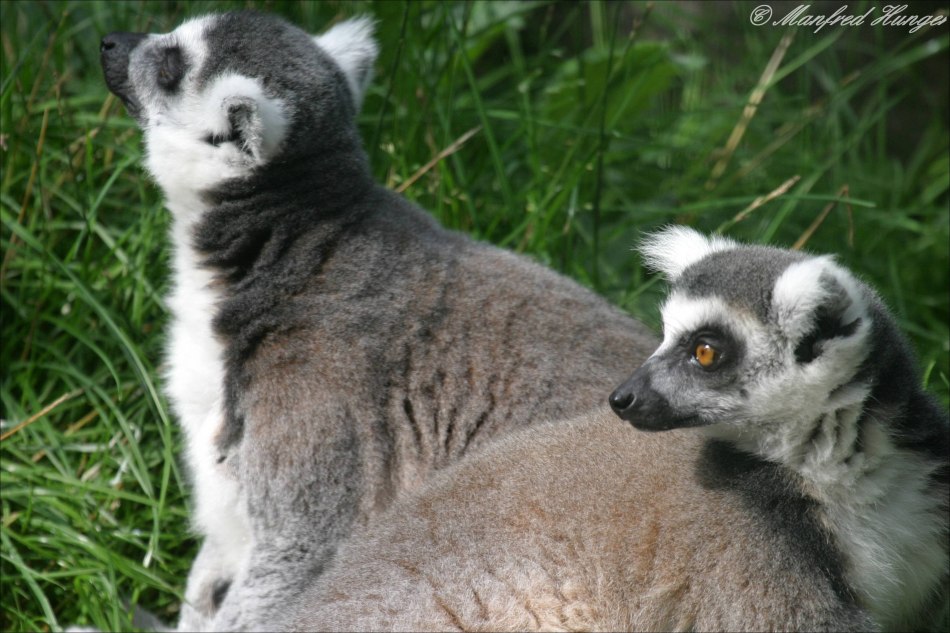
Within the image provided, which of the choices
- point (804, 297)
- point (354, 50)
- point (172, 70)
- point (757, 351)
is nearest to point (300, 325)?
point (172, 70)

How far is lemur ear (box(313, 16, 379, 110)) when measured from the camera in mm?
4395

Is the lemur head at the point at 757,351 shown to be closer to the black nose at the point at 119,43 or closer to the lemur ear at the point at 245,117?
the lemur ear at the point at 245,117

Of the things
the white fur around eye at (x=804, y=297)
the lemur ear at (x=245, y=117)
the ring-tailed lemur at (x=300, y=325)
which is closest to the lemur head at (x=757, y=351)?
the white fur around eye at (x=804, y=297)

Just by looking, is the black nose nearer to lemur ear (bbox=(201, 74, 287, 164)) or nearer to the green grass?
Result: lemur ear (bbox=(201, 74, 287, 164))

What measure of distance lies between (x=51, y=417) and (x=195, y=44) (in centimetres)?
184

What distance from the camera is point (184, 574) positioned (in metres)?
4.56

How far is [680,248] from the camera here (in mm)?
3477

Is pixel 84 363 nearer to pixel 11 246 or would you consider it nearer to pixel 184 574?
pixel 11 246

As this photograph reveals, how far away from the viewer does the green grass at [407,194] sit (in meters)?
4.47

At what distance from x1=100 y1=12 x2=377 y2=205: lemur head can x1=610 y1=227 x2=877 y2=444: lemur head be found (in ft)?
5.23

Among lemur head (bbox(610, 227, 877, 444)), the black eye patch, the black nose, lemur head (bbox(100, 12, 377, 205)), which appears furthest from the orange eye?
the black nose

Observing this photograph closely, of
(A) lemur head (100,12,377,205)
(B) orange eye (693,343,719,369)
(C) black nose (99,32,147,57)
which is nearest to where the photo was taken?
(B) orange eye (693,343,719,369)

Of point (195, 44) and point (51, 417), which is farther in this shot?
point (51, 417)

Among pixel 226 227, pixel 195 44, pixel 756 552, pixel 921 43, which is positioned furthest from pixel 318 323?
pixel 921 43
